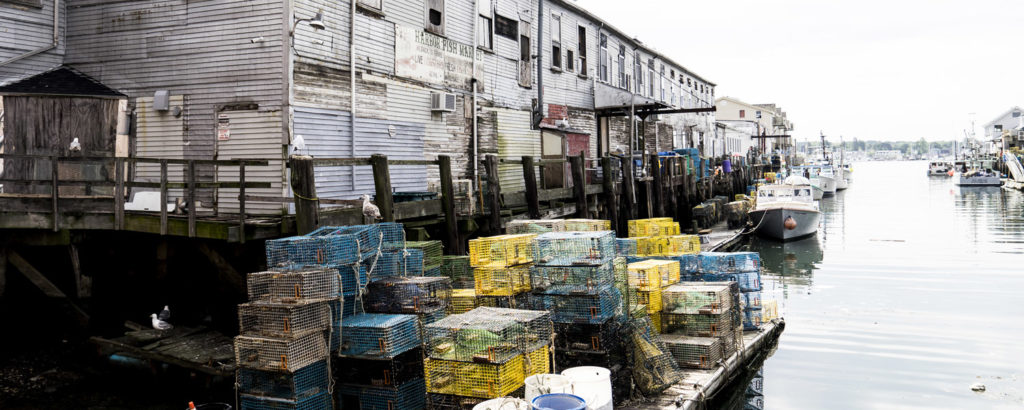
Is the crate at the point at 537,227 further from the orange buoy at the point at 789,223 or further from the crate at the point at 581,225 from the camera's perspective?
the orange buoy at the point at 789,223

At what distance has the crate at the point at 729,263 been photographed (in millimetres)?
12859

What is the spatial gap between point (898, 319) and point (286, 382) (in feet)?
49.9

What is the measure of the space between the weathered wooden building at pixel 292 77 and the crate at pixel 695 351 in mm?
7071

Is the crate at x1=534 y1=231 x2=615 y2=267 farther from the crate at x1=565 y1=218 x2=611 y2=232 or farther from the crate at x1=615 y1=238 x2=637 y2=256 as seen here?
the crate at x1=565 y1=218 x2=611 y2=232

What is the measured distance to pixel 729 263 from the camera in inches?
509

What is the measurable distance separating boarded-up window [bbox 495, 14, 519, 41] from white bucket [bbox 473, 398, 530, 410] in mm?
16470

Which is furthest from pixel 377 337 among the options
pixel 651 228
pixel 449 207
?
pixel 651 228

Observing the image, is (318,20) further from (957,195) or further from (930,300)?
(957,195)

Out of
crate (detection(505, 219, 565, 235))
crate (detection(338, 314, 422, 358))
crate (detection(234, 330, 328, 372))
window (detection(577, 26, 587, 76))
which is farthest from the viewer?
window (detection(577, 26, 587, 76))

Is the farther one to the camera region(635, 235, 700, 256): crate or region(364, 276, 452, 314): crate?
region(635, 235, 700, 256): crate

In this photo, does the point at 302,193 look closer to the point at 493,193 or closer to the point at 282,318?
the point at 282,318

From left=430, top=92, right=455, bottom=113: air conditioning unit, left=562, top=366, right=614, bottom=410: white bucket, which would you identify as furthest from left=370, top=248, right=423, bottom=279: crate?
left=430, top=92, right=455, bottom=113: air conditioning unit

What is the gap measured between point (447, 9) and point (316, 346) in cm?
1299

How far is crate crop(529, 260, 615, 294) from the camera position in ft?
29.8
